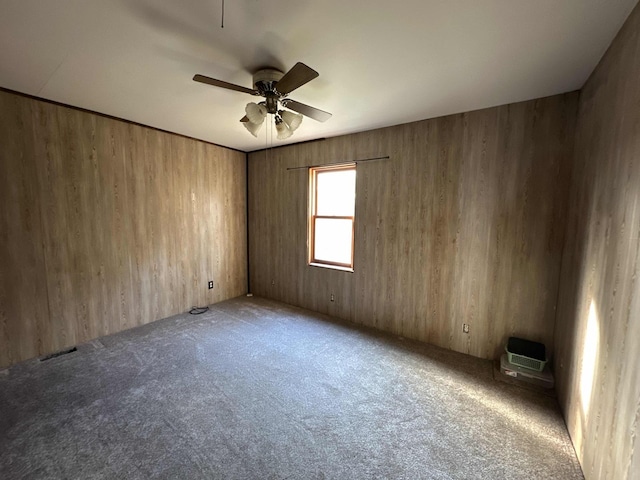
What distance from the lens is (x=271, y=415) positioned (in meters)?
1.93

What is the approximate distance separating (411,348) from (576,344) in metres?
1.43

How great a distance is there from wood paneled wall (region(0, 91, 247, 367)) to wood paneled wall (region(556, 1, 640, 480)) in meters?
4.31

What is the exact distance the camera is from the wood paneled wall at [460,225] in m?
2.41

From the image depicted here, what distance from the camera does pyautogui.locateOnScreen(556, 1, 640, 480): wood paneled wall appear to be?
1184 millimetres

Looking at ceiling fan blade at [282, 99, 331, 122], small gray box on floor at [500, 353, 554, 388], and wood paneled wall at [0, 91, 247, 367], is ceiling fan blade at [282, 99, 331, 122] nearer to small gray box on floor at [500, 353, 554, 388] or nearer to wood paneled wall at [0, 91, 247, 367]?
wood paneled wall at [0, 91, 247, 367]

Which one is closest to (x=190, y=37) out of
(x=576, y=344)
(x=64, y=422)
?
(x=64, y=422)

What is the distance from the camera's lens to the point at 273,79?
1.96 metres

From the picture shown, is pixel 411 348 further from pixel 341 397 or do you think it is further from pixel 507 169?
pixel 507 169

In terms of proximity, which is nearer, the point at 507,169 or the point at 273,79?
the point at 273,79

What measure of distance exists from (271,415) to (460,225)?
2.52 meters

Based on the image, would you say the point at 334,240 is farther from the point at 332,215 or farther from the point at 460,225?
the point at 460,225

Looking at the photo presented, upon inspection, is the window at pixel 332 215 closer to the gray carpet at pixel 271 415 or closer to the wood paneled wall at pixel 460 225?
the wood paneled wall at pixel 460 225

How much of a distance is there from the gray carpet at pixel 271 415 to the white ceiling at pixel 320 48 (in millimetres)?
2540

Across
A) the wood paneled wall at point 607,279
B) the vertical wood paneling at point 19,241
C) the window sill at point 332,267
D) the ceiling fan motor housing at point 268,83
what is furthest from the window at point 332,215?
the vertical wood paneling at point 19,241
